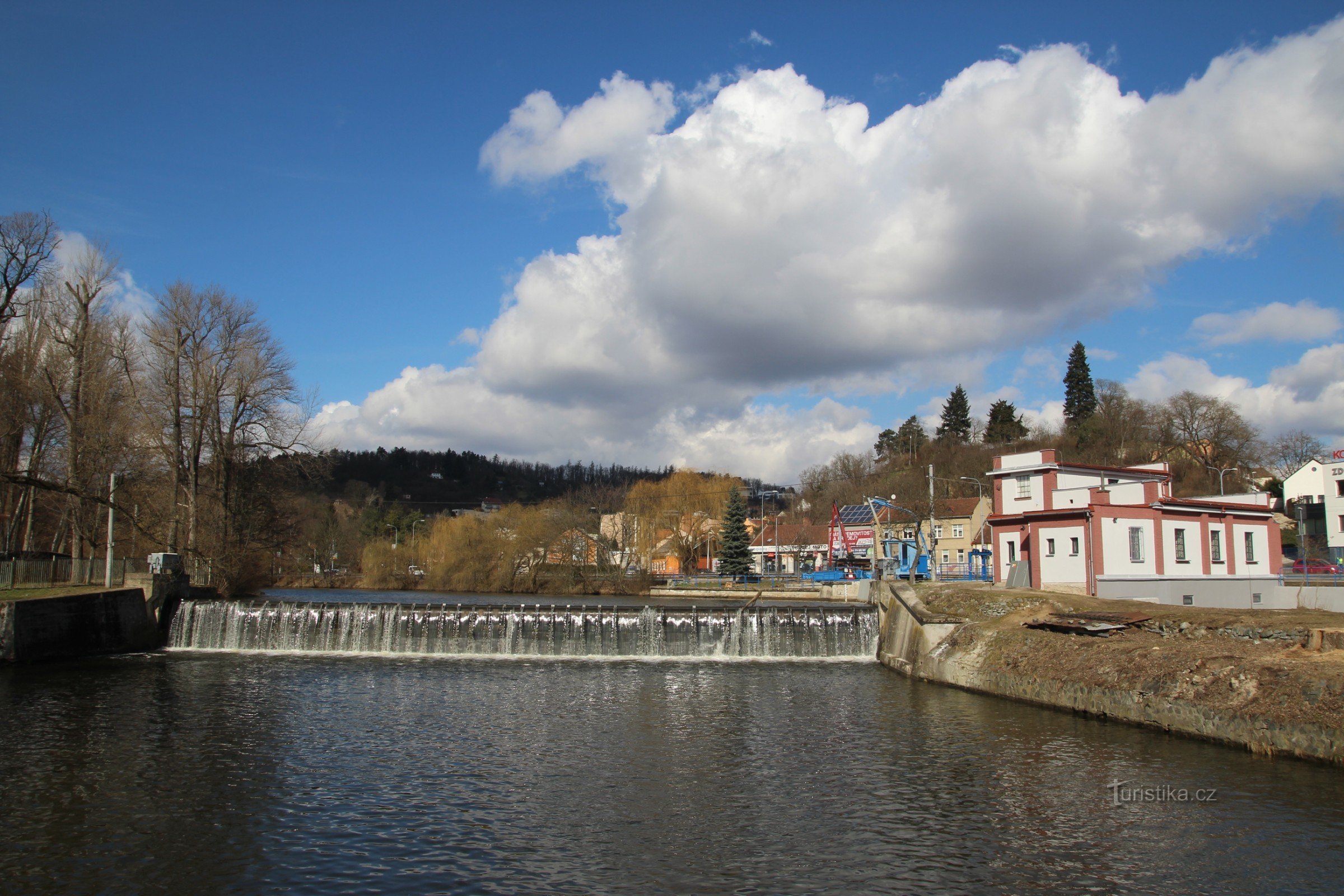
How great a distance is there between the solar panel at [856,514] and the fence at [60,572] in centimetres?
6115

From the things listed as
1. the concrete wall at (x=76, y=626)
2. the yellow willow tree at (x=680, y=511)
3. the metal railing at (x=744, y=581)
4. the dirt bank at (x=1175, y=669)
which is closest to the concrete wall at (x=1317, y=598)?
the dirt bank at (x=1175, y=669)

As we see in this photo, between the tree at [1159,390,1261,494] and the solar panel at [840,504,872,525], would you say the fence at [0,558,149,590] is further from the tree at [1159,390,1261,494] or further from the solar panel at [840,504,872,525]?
the tree at [1159,390,1261,494]

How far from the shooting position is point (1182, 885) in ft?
31.8

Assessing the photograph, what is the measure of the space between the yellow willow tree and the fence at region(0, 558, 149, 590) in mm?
45072

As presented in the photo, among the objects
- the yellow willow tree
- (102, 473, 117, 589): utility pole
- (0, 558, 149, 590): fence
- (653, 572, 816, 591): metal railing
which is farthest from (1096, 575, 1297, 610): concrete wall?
the yellow willow tree

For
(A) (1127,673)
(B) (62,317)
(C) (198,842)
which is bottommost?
(C) (198,842)

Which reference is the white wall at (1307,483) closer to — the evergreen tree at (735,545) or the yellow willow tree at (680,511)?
the evergreen tree at (735,545)

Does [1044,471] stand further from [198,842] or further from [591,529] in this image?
[591,529]

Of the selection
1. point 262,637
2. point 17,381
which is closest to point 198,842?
point 262,637

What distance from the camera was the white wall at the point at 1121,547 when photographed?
33.0 metres

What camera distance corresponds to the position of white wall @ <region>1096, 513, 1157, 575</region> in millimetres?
33031

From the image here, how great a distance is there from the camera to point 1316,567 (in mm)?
46344

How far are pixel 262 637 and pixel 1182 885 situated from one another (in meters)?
30.5

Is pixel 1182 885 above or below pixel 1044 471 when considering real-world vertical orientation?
below
